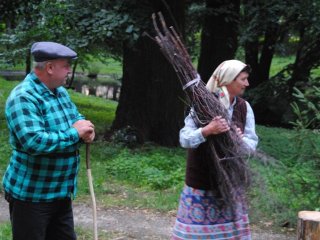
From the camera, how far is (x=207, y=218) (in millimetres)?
3824

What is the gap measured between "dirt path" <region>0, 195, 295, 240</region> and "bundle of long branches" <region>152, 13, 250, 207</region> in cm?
211

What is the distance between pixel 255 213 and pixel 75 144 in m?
2.99

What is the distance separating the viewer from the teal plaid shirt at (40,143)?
3.18 meters

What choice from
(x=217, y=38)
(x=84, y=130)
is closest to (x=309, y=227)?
(x=84, y=130)

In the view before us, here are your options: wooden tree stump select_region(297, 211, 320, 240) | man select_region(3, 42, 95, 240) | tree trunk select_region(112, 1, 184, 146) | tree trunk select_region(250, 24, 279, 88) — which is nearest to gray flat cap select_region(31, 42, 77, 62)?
man select_region(3, 42, 95, 240)

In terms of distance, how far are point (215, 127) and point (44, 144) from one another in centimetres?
106

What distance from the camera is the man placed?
3205 mm

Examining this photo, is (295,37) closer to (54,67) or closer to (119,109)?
(119,109)

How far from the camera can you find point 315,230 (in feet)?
11.6

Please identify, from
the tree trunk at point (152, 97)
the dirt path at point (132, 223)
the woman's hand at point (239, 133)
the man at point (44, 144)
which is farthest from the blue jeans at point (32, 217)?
the tree trunk at point (152, 97)

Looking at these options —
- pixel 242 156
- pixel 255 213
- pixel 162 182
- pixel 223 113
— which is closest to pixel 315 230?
pixel 242 156

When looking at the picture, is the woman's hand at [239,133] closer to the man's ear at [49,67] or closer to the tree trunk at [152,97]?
the man's ear at [49,67]

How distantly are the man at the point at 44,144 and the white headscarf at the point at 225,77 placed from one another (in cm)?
93

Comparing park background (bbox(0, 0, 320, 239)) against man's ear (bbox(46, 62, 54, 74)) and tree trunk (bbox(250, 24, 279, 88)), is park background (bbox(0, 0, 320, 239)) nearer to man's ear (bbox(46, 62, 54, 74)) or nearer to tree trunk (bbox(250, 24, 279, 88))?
man's ear (bbox(46, 62, 54, 74))
